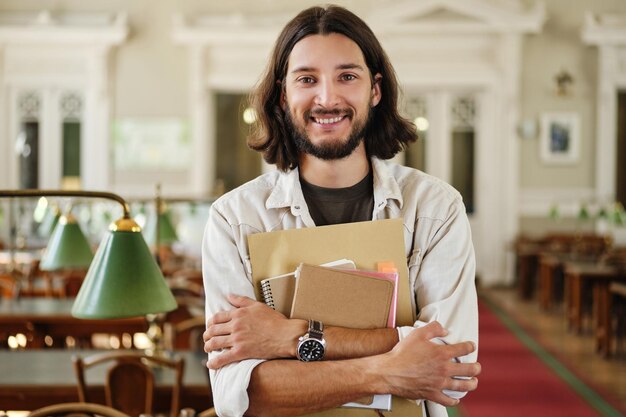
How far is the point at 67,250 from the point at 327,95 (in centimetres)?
201

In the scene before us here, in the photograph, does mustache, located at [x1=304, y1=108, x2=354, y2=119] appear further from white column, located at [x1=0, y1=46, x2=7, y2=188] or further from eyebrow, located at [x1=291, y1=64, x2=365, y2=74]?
white column, located at [x1=0, y1=46, x2=7, y2=188]

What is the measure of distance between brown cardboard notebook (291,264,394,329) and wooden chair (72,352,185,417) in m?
1.63

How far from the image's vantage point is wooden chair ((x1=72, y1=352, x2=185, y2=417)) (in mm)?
3221

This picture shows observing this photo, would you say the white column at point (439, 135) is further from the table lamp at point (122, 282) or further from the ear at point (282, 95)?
the ear at point (282, 95)

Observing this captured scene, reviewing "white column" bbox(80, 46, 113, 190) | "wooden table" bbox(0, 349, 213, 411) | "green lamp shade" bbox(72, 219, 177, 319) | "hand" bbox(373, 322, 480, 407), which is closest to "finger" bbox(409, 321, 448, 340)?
"hand" bbox(373, 322, 480, 407)

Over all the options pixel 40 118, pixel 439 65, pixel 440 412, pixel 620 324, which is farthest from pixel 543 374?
pixel 40 118

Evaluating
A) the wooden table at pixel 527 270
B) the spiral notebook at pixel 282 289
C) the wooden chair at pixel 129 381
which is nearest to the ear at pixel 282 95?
the spiral notebook at pixel 282 289

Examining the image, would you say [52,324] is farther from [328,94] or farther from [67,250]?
[328,94]

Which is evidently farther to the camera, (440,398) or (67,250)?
(67,250)

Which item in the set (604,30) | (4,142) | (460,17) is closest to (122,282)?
(460,17)

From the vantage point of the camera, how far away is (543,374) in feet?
20.5

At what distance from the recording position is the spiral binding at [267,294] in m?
1.73

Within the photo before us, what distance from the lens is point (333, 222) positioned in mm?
1865

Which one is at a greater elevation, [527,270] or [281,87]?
[281,87]
